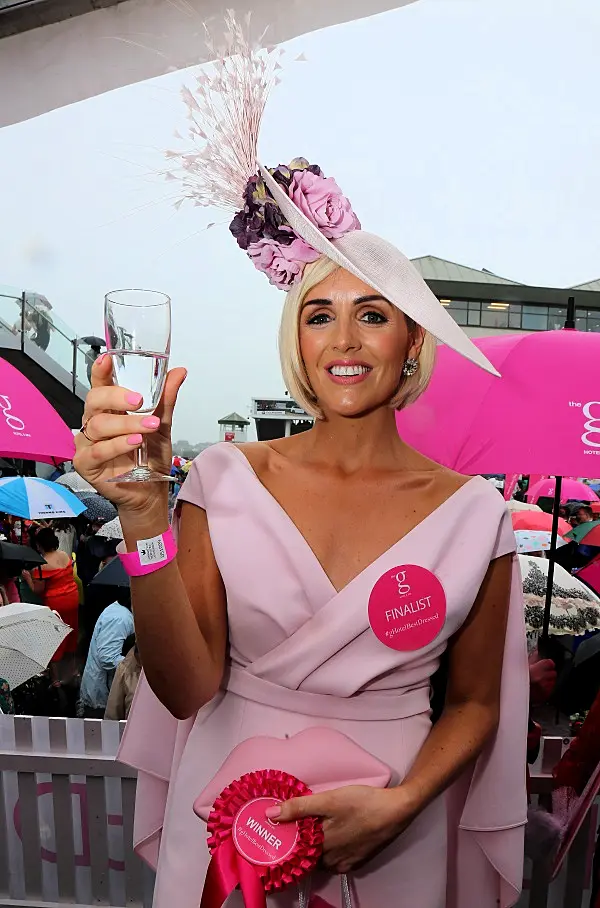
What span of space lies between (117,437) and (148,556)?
0.19 metres

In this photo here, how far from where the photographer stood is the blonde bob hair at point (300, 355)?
4.04 ft

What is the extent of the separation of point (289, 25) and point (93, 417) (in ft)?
8.47

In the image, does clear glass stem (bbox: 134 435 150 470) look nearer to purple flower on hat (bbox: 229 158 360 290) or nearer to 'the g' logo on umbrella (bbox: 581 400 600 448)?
purple flower on hat (bbox: 229 158 360 290)

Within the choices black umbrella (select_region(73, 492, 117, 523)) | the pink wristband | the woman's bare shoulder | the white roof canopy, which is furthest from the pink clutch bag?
black umbrella (select_region(73, 492, 117, 523))

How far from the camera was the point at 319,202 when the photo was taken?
1177 mm

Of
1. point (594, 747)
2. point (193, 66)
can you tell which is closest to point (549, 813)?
point (594, 747)

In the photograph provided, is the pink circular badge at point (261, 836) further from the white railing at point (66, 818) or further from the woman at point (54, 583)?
the woman at point (54, 583)

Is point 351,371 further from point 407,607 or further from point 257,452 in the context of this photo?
point 407,607

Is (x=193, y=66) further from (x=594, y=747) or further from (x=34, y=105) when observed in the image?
(x=34, y=105)

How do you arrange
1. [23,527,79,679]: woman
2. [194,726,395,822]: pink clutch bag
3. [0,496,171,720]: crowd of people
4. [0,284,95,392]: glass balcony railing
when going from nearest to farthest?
[194,726,395,822]: pink clutch bag
[0,496,171,720]: crowd of people
[23,527,79,679]: woman
[0,284,95,392]: glass balcony railing

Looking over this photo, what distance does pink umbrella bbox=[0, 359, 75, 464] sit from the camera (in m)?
2.45

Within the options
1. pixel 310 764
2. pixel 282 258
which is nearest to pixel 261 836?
pixel 310 764

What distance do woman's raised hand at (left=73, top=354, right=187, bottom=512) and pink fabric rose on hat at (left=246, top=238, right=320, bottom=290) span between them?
0.37m

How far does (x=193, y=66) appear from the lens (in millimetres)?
1127
